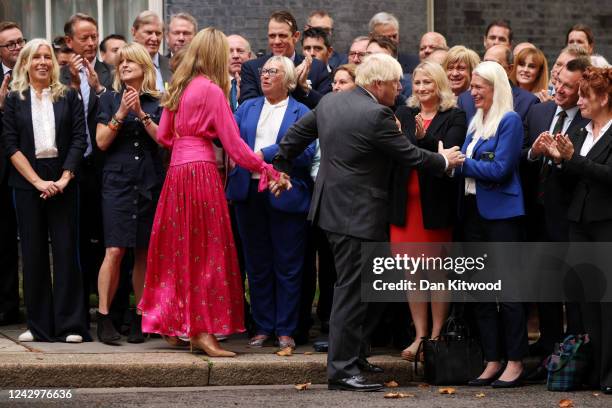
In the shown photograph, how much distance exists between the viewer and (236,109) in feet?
39.6

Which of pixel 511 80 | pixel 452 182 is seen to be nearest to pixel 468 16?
pixel 511 80

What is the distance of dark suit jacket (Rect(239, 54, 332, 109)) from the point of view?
1196 centimetres

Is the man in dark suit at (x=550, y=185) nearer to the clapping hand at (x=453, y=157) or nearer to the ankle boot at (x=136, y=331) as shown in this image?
the clapping hand at (x=453, y=157)

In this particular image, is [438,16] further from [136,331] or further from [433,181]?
[136,331]

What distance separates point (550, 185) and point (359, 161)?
1537 mm

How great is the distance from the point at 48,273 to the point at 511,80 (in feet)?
13.2

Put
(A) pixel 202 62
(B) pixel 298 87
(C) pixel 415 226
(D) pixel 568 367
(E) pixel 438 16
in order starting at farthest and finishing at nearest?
(E) pixel 438 16
(B) pixel 298 87
(C) pixel 415 226
(A) pixel 202 62
(D) pixel 568 367

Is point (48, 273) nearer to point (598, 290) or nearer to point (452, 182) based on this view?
point (452, 182)

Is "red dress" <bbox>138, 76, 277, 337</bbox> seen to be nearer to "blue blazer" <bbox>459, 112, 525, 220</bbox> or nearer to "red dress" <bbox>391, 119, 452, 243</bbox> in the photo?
"red dress" <bbox>391, 119, 452, 243</bbox>

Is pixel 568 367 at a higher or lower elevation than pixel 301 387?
higher

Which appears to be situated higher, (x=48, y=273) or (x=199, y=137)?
(x=199, y=137)

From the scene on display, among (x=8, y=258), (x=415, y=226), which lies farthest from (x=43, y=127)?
(x=415, y=226)

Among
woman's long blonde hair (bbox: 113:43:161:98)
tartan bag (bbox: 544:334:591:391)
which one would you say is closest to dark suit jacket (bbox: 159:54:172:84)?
woman's long blonde hair (bbox: 113:43:161:98)

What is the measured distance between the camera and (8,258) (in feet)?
40.9
